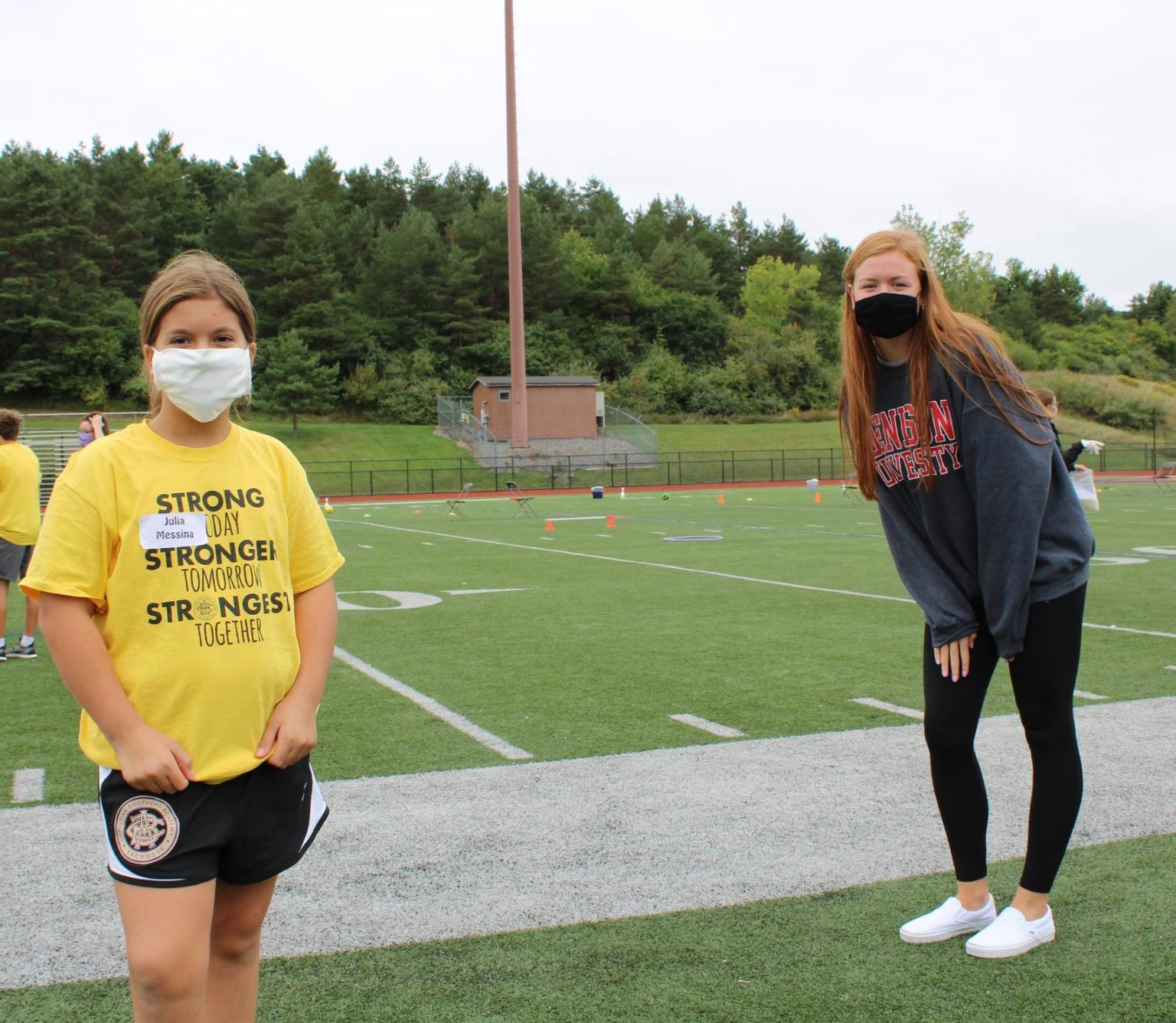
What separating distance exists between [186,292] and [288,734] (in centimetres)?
87

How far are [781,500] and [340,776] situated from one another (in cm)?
2823

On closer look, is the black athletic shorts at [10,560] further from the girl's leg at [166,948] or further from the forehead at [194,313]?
the girl's leg at [166,948]

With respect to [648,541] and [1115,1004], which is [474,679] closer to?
[1115,1004]

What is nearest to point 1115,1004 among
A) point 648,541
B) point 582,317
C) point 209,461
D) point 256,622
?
point 256,622

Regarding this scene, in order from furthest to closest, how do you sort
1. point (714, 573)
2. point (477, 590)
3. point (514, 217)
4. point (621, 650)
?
point (514, 217)
point (714, 573)
point (477, 590)
point (621, 650)

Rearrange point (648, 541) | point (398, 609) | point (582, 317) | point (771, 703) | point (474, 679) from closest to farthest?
point (771, 703), point (474, 679), point (398, 609), point (648, 541), point (582, 317)

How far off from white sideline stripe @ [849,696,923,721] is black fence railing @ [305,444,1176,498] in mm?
37557

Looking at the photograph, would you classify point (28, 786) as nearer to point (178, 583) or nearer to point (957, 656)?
point (178, 583)

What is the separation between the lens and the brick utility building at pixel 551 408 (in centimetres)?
5934

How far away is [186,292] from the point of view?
90.5 inches

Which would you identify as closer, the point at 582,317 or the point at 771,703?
the point at 771,703

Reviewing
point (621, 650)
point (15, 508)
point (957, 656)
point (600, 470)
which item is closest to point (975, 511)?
point (957, 656)

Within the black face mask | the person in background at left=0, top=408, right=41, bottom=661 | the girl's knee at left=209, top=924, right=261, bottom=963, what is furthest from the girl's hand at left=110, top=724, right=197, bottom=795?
the person in background at left=0, top=408, right=41, bottom=661

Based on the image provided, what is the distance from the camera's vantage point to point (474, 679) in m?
7.35
